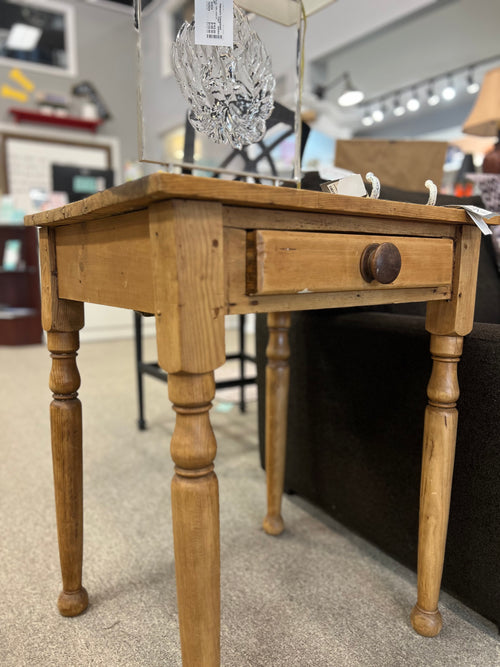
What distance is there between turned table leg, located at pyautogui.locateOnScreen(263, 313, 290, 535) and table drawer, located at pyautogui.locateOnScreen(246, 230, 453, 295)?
1.54ft

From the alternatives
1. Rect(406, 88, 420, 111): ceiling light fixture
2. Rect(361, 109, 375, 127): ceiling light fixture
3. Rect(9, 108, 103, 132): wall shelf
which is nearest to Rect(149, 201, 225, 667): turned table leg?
Rect(9, 108, 103, 132): wall shelf

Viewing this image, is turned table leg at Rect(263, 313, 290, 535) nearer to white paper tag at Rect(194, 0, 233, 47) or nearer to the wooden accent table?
the wooden accent table

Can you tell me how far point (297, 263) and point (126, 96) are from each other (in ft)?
21.1

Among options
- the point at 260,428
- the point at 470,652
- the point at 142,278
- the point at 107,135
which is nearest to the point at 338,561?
the point at 470,652

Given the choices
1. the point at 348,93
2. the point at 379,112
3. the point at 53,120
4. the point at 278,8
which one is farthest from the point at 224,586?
the point at 379,112

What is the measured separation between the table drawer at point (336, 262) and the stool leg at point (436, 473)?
144 millimetres

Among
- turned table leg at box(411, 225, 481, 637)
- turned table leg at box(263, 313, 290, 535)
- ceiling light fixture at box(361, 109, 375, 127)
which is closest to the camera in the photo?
turned table leg at box(411, 225, 481, 637)

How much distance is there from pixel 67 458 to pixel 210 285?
1.77 ft

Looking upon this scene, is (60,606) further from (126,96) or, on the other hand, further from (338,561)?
(126,96)

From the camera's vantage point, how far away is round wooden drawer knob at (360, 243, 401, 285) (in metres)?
0.65

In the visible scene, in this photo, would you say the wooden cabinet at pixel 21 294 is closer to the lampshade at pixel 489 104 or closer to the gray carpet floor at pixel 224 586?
the gray carpet floor at pixel 224 586

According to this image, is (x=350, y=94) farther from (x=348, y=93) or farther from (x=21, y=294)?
(x=21, y=294)

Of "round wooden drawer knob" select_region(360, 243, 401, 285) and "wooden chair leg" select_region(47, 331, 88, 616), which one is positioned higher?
"round wooden drawer knob" select_region(360, 243, 401, 285)

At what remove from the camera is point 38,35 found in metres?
5.51
